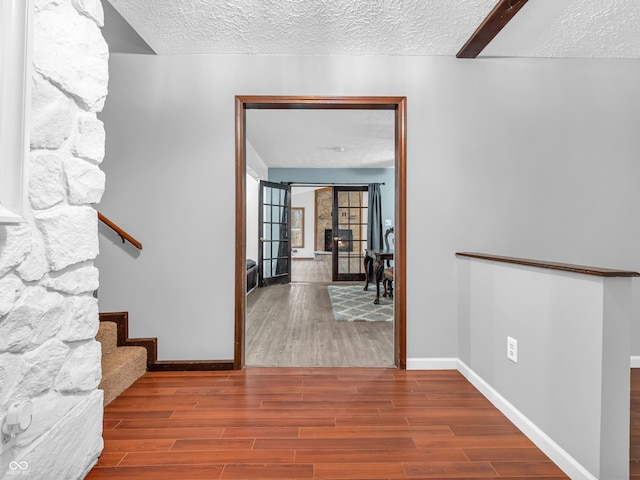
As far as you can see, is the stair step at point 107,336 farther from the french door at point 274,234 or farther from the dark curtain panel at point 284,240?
the dark curtain panel at point 284,240

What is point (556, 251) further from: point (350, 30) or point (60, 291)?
point (60, 291)

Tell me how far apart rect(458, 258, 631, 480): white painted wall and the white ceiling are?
1508 millimetres

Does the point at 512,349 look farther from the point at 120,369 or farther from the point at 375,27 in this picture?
the point at 120,369

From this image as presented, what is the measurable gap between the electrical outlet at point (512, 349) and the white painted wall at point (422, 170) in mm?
666

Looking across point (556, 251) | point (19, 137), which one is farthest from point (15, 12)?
point (556, 251)

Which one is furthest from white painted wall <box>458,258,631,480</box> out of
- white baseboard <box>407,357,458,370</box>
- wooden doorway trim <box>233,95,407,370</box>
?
wooden doorway trim <box>233,95,407,370</box>

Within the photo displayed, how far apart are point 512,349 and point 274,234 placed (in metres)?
5.35

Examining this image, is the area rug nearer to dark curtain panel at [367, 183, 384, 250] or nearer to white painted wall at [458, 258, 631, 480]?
dark curtain panel at [367, 183, 384, 250]

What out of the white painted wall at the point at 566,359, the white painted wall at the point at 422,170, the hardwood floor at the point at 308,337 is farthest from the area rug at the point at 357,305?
the white painted wall at the point at 566,359

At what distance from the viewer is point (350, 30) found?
92.7 inches

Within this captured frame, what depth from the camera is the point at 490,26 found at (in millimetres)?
2258

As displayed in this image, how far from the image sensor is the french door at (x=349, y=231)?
24.6 feet

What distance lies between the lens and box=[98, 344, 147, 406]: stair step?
6.98ft

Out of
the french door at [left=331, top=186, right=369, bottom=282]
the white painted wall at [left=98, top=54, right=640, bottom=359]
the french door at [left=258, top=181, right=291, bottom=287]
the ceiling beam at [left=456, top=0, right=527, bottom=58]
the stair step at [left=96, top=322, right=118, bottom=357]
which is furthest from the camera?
the french door at [left=331, top=186, right=369, bottom=282]
